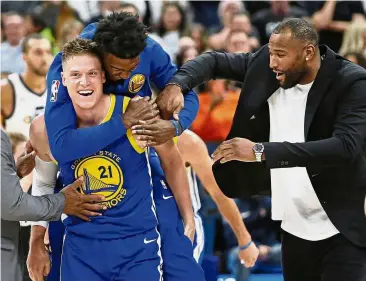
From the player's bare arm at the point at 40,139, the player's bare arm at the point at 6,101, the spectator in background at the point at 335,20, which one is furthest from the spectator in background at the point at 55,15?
the player's bare arm at the point at 40,139

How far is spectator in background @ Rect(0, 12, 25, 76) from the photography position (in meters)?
8.74

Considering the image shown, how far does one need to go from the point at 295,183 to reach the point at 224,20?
17.5 feet

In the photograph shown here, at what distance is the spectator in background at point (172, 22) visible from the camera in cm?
931

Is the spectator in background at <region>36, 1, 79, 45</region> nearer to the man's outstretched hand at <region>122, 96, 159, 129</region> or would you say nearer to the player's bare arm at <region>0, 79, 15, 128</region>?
the player's bare arm at <region>0, 79, 15, 128</region>

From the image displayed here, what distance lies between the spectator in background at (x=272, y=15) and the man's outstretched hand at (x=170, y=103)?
17.4ft

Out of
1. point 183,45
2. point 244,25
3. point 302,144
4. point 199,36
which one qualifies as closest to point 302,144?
point 302,144

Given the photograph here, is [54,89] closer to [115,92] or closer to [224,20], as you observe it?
[115,92]

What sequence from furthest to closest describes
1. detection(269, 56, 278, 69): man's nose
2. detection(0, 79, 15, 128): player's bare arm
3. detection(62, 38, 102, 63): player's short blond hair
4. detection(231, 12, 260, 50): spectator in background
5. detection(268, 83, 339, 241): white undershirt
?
detection(231, 12, 260, 50): spectator in background
detection(0, 79, 15, 128): player's bare arm
detection(268, 83, 339, 241): white undershirt
detection(269, 56, 278, 69): man's nose
detection(62, 38, 102, 63): player's short blond hair

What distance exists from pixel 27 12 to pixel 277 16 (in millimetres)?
2910

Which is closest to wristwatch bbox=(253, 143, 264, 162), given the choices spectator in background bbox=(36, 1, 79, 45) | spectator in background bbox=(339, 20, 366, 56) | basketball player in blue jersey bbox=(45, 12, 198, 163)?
basketball player in blue jersey bbox=(45, 12, 198, 163)

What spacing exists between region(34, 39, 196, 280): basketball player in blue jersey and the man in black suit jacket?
23cm

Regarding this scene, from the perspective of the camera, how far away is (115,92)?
410 cm

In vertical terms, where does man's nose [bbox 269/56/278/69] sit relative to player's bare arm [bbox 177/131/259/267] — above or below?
above

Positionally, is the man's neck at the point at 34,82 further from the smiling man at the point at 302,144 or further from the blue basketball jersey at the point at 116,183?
the blue basketball jersey at the point at 116,183
